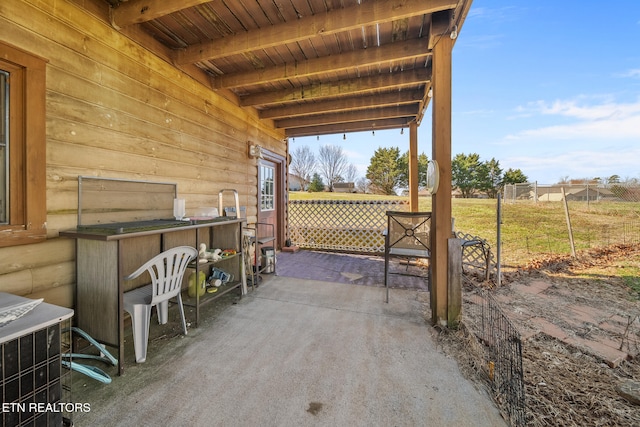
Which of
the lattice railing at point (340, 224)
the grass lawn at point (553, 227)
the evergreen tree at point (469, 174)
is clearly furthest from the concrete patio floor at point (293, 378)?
the evergreen tree at point (469, 174)

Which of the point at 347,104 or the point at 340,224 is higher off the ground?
the point at 347,104

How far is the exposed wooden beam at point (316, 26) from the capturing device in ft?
6.68

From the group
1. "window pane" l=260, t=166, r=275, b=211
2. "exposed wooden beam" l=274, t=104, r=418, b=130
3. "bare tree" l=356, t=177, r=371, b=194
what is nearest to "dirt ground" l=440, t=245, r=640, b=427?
"exposed wooden beam" l=274, t=104, r=418, b=130

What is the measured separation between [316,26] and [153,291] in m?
2.67

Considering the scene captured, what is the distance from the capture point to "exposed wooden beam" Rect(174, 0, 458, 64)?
80.2 inches

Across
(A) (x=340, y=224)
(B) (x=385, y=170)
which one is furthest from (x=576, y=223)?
(B) (x=385, y=170)

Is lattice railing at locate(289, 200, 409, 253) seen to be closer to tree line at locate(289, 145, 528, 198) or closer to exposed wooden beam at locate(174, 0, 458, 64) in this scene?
exposed wooden beam at locate(174, 0, 458, 64)

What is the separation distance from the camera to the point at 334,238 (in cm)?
629

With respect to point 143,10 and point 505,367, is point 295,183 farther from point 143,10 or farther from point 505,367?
point 505,367

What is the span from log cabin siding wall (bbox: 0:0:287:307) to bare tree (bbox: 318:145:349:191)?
21965 mm

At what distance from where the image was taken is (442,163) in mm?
2334

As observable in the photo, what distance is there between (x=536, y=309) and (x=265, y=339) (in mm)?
2841

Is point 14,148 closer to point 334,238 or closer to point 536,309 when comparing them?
point 536,309

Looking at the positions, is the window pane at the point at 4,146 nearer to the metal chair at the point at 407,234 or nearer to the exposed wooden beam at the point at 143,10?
the exposed wooden beam at the point at 143,10
